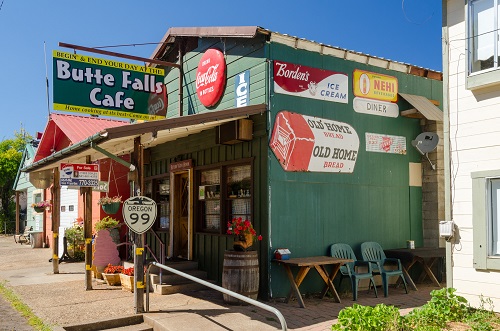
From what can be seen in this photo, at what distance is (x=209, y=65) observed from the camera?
10.3 metres

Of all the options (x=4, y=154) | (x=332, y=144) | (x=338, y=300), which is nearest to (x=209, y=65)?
(x=332, y=144)

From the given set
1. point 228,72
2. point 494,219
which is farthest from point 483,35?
point 228,72

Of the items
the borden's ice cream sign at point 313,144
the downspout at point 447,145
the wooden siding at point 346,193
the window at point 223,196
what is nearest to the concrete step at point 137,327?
the wooden siding at point 346,193

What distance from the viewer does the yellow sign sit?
9.80 metres

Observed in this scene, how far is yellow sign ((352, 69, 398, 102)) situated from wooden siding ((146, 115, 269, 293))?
2.39 m

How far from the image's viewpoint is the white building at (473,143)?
22.3ft

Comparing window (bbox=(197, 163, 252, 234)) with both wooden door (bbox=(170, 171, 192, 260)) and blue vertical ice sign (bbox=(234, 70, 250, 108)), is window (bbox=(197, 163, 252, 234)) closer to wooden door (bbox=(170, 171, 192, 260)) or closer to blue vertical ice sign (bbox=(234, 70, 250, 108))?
wooden door (bbox=(170, 171, 192, 260))

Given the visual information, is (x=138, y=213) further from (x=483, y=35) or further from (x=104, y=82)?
(x=483, y=35)

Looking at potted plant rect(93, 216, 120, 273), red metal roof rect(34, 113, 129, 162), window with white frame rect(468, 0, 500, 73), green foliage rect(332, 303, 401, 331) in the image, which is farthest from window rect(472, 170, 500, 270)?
red metal roof rect(34, 113, 129, 162)

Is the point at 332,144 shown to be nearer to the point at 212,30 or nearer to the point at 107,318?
the point at 212,30

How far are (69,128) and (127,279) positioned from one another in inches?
318

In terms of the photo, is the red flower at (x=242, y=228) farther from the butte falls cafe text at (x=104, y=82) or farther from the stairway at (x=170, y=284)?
the butte falls cafe text at (x=104, y=82)

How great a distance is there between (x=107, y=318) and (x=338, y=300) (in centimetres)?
387

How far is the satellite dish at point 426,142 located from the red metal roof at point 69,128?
29.9 ft
